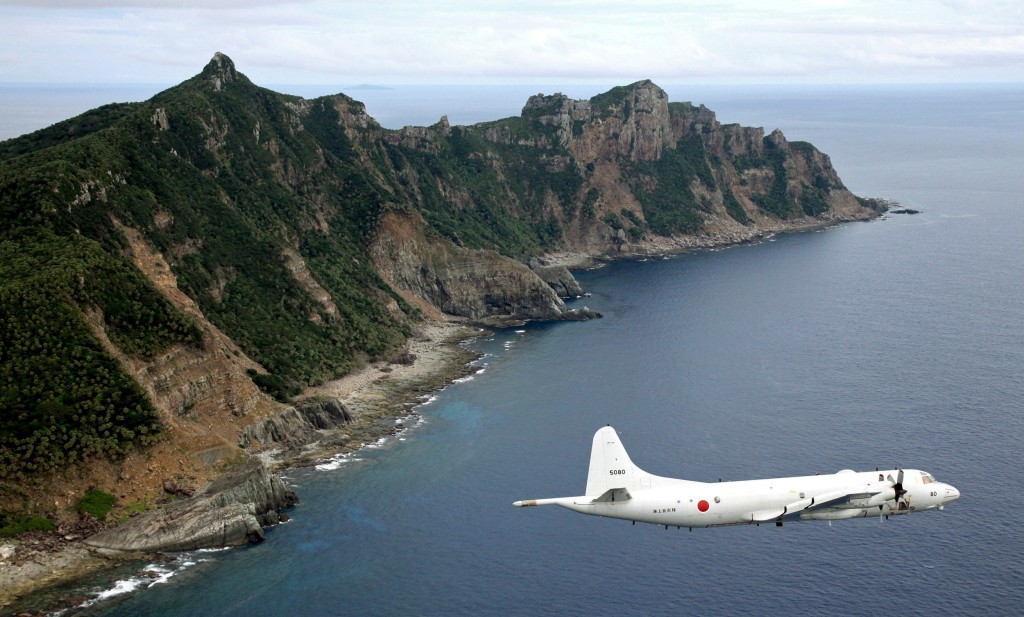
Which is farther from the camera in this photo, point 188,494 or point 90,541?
point 188,494

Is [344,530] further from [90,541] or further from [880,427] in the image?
[880,427]

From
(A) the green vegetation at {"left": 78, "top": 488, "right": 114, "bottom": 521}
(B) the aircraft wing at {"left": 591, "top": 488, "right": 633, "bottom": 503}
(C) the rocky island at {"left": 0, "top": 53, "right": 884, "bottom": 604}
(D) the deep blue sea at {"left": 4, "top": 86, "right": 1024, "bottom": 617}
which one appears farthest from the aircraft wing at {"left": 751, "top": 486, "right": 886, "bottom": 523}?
(A) the green vegetation at {"left": 78, "top": 488, "right": 114, "bottom": 521}

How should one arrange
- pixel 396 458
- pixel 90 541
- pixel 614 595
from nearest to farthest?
pixel 614 595 → pixel 90 541 → pixel 396 458

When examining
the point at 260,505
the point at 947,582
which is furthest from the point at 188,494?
the point at 947,582

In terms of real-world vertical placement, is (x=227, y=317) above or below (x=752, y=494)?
above

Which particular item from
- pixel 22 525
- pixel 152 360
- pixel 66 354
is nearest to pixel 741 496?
pixel 22 525
